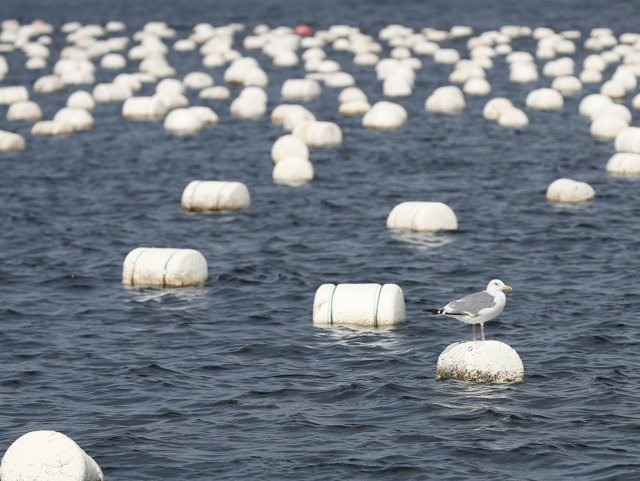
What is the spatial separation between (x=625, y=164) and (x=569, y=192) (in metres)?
4.27

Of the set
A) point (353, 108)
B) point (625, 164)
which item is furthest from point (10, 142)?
point (625, 164)

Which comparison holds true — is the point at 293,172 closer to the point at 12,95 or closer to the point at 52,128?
the point at 52,128

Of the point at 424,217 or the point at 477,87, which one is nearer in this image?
the point at 424,217

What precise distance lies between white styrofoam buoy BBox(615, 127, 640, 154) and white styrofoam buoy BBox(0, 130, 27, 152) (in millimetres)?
20165

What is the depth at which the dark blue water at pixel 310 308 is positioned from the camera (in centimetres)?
2300

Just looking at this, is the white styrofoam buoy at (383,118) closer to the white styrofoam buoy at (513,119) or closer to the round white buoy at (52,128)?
the white styrofoam buoy at (513,119)

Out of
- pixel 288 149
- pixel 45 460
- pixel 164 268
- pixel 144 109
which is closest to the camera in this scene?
pixel 45 460

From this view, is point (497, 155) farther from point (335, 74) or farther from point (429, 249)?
point (335, 74)

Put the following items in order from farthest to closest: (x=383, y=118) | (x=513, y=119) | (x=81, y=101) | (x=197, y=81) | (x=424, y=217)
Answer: (x=197, y=81) < (x=81, y=101) < (x=513, y=119) < (x=383, y=118) < (x=424, y=217)

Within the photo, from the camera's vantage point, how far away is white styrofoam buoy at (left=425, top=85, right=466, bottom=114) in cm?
6028

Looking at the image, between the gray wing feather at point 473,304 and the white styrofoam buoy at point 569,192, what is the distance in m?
16.2

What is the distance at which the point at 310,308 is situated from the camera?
Result: 105 ft

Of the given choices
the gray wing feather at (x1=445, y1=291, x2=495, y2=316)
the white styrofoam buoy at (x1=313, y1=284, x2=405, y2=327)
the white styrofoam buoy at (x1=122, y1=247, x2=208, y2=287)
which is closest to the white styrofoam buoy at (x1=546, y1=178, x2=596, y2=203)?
the white styrofoam buoy at (x1=122, y1=247, x2=208, y2=287)

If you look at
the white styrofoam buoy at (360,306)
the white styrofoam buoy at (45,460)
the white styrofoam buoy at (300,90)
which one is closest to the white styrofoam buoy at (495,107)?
the white styrofoam buoy at (300,90)
